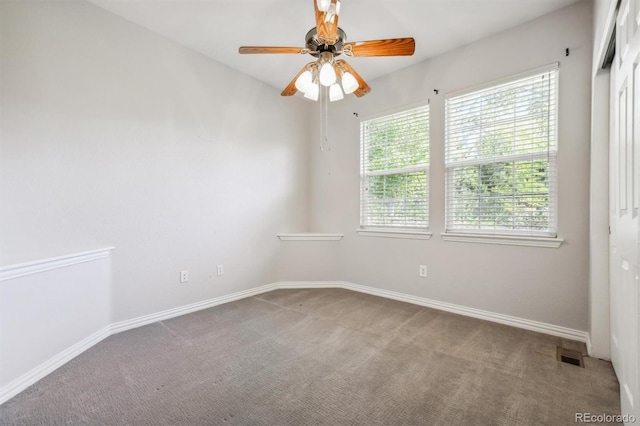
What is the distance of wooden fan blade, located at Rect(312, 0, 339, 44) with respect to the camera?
1.69 metres

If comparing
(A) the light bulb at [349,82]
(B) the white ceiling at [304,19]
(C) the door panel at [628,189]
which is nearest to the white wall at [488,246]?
(B) the white ceiling at [304,19]

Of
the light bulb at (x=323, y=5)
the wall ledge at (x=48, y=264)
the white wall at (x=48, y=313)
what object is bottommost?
the white wall at (x=48, y=313)

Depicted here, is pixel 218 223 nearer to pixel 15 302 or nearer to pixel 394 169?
pixel 15 302

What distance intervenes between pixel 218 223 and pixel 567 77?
3.68 meters

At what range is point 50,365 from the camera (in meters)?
1.92

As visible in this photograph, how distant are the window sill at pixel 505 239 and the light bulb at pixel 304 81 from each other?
212cm

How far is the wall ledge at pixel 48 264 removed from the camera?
172 centimetres

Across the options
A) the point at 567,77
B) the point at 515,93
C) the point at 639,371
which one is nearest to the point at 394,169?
the point at 515,93

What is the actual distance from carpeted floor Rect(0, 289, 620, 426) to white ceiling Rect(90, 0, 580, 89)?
2.81 meters

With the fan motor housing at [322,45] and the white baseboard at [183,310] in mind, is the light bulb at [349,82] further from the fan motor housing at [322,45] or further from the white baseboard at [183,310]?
the white baseboard at [183,310]

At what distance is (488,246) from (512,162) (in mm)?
842

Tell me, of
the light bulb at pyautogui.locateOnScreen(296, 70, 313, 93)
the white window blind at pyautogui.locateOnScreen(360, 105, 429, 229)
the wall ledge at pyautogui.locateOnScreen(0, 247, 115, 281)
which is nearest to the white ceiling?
the light bulb at pyautogui.locateOnScreen(296, 70, 313, 93)

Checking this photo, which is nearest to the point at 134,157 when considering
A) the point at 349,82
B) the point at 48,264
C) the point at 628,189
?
the point at 48,264

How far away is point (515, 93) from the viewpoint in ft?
8.80
